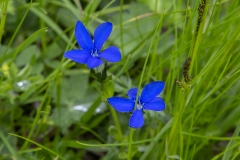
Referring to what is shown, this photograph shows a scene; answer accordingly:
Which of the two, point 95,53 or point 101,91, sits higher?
point 95,53

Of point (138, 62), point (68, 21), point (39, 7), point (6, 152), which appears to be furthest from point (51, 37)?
point (6, 152)

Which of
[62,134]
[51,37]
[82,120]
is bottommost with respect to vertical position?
[62,134]

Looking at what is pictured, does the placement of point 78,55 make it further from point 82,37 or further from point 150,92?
point 150,92

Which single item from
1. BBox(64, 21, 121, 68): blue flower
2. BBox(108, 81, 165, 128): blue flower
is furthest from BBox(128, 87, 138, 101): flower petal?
BBox(64, 21, 121, 68): blue flower

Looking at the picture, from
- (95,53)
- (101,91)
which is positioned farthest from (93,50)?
(101,91)

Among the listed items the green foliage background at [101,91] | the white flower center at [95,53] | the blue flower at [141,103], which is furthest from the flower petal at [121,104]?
the green foliage background at [101,91]

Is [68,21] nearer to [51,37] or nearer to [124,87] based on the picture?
[51,37]

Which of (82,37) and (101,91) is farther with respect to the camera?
(101,91)
